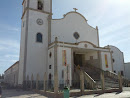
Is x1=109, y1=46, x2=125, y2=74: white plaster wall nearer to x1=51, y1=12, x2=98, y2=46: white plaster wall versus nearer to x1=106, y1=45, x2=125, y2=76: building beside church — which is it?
x1=106, y1=45, x2=125, y2=76: building beside church

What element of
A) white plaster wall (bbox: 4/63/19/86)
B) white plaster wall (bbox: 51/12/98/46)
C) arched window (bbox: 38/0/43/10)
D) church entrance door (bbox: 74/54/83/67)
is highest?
arched window (bbox: 38/0/43/10)

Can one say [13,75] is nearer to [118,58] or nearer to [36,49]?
[36,49]

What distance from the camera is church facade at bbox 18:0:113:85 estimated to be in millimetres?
19953

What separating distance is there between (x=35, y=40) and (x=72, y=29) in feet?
24.4

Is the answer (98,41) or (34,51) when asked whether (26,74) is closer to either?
(34,51)

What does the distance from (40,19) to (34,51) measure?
5958 millimetres

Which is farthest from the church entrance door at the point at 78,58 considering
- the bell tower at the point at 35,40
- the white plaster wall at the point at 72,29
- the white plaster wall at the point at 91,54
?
the bell tower at the point at 35,40

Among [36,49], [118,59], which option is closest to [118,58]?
[118,59]

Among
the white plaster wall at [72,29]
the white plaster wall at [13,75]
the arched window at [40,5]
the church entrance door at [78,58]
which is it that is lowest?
the white plaster wall at [13,75]

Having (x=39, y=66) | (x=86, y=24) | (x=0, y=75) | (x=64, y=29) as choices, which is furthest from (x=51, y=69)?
(x=0, y=75)

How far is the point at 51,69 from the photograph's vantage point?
20297mm

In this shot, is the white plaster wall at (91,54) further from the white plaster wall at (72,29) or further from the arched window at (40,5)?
the arched window at (40,5)

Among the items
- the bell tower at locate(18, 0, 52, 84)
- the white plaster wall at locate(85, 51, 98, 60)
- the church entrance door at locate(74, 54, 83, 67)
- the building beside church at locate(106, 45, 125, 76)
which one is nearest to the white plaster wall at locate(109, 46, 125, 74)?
the building beside church at locate(106, 45, 125, 76)

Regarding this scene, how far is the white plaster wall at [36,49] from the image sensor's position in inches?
827
